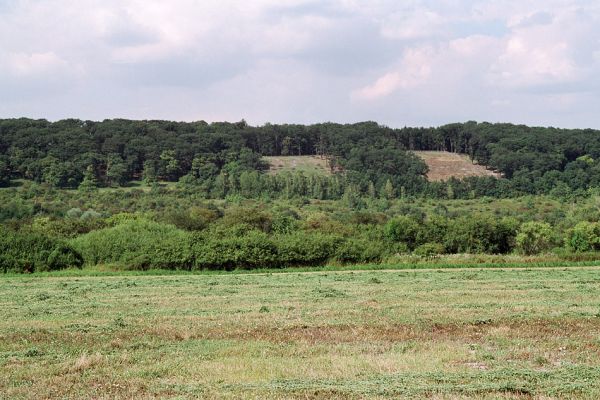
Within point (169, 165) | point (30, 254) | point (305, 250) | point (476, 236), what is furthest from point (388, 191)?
point (30, 254)

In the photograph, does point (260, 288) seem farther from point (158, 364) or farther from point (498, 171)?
point (498, 171)

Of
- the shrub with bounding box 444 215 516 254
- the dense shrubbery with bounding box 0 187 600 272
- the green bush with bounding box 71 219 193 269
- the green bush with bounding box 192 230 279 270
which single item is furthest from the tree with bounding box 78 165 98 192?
the green bush with bounding box 192 230 279 270

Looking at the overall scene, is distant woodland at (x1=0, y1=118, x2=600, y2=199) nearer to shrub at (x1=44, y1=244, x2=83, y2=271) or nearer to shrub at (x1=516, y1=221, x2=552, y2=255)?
shrub at (x1=516, y1=221, x2=552, y2=255)

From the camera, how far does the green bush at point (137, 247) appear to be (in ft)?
207

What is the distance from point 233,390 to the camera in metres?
12.7

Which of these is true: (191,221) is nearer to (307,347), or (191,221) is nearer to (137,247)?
(137,247)

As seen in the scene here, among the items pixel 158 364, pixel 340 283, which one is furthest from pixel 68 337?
pixel 340 283

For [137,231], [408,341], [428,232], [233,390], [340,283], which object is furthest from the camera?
[428,232]

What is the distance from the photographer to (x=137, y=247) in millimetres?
66000

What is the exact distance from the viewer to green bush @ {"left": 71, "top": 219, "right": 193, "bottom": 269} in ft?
207

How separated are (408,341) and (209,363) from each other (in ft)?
17.3

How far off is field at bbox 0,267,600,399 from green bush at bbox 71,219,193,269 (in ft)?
104

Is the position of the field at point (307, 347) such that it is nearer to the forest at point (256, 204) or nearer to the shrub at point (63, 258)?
the shrub at point (63, 258)

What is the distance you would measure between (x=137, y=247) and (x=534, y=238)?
54367mm
